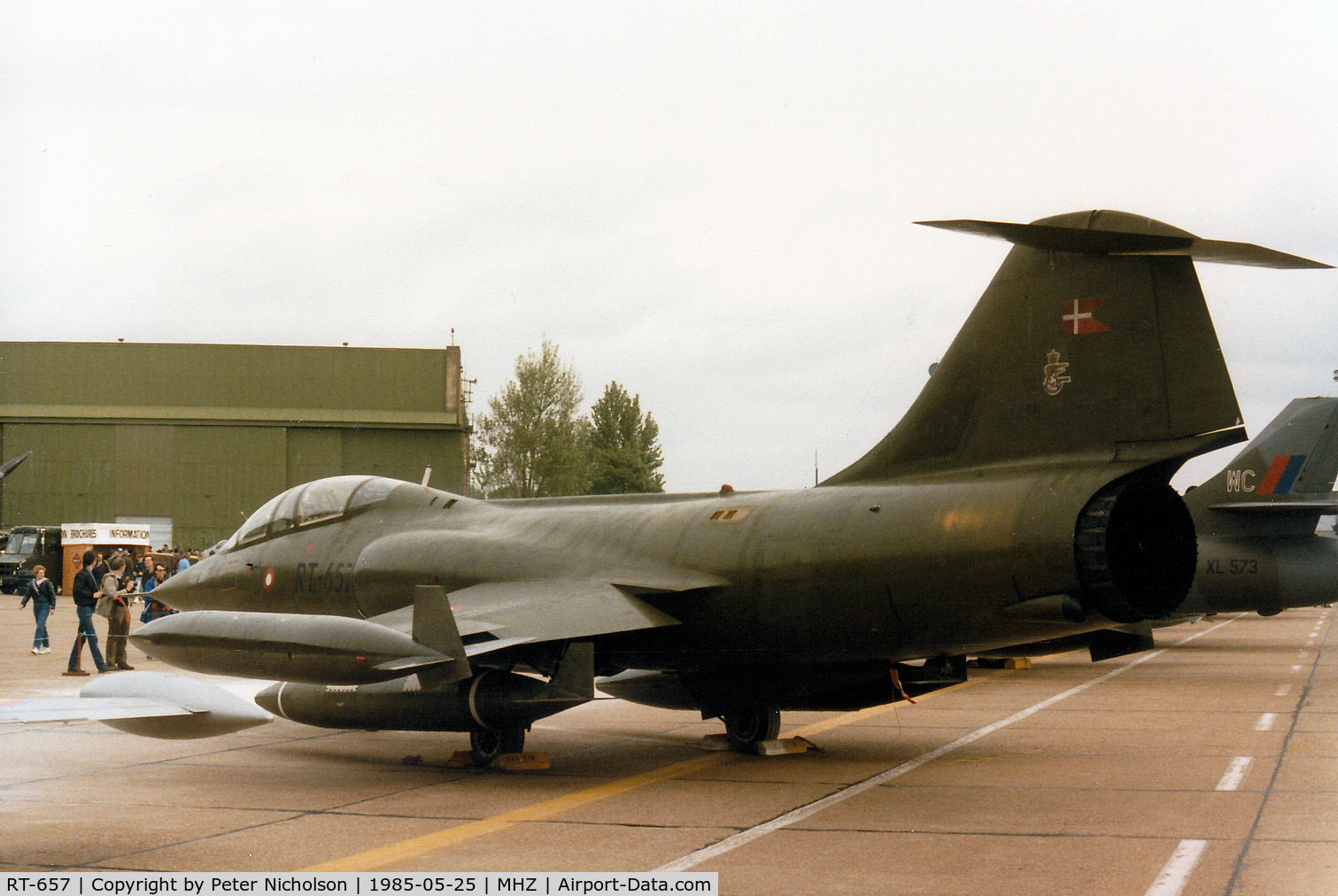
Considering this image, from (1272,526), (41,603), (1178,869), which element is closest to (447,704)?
(1178,869)

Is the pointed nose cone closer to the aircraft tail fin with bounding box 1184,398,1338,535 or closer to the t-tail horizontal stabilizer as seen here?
the t-tail horizontal stabilizer

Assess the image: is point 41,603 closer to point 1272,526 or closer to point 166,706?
point 166,706

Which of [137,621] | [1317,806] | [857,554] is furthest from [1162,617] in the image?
[137,621]

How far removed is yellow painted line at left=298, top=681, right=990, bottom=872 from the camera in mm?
7203

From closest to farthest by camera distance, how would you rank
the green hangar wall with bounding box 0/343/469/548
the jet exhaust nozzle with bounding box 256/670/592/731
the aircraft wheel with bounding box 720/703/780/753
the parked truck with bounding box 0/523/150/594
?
the jet exhaust nozzle with bounding box 256/670/592/731, the aircraft wheel with bounding box 720/703/780/753, the parked truck with bounding box 0/523/150/594, the green hangar wall with bounding box 0/343/469/548

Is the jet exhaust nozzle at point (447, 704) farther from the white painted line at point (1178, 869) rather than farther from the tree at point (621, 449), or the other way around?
the tree at point (621, 449)

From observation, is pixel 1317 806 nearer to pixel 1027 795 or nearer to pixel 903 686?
pixel 1027 795

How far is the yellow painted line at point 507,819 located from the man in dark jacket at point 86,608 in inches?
432

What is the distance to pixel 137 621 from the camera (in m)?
32.6

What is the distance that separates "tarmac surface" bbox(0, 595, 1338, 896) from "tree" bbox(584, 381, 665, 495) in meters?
14.6

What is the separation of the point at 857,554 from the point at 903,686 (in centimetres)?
213

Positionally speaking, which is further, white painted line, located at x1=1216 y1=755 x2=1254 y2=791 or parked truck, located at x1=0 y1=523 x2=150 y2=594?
parked truck, located at x1=0 y1=523 x2=150 y2=594

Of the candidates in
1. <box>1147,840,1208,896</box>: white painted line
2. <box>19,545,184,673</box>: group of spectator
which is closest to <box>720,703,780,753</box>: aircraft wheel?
<box>1147,840,1208,896</box>: white painted line

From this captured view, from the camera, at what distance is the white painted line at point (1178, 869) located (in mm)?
6359
